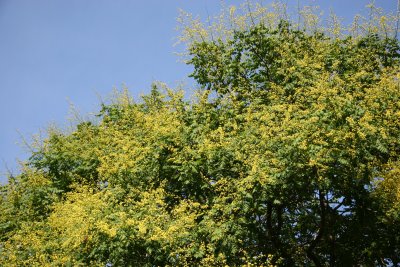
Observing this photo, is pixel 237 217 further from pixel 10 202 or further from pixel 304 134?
pixel 10 202

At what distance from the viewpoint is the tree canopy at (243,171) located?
7965 millimetres

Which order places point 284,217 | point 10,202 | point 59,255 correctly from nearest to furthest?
point 59,255, point 284,217, point 10,202

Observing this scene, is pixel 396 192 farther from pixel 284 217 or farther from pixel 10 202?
pixel 10 202

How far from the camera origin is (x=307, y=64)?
10.9 metres

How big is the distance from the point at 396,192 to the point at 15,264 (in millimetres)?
9597

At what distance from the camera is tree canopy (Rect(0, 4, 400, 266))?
796 centimetres

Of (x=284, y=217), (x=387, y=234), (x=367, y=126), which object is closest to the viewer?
(x=367, y=126)

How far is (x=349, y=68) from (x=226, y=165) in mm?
5682

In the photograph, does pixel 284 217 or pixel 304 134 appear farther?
pixel 284 217

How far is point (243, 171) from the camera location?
354 inches

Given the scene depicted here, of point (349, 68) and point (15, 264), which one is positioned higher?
point (349, 68)

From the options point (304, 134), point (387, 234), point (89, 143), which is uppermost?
point (89, 143)

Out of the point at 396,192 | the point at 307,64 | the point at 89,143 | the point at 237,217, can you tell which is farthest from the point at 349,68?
the point at 89,143

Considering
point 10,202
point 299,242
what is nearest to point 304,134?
point 299,242
